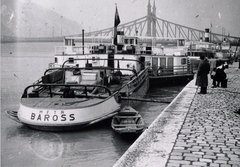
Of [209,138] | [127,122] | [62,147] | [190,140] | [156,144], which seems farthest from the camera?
[127,122]

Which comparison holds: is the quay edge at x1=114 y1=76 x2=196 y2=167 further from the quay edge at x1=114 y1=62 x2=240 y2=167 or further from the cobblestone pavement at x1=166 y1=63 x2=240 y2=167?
the cobblestone pavement at x1=166 y1=63 x2=240 y2=167

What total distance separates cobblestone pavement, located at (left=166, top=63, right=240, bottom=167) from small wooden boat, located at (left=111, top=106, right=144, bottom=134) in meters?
2.01

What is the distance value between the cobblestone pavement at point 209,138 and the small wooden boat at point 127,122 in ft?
6.60

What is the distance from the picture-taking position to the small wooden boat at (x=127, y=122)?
10.4 m

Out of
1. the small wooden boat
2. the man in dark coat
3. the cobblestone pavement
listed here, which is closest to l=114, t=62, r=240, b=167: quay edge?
the cobblestone pavement

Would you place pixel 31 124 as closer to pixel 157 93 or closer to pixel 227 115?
pixel 227 115

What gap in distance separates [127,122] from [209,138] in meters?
5.44

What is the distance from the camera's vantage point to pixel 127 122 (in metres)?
11.5

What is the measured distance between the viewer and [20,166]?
28.5 feet

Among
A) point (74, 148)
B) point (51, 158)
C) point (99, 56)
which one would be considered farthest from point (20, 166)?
point (99, 56)

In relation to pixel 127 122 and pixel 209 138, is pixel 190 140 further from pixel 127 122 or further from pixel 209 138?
pixel 127 122

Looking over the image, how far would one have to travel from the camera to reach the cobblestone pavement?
201 inches

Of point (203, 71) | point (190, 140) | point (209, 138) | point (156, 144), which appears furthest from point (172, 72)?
point (156, 144)

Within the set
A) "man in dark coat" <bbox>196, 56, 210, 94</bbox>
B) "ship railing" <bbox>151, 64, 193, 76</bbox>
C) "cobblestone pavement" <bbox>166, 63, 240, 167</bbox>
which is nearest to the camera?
"cobblestone pavement" <bbox>166, 63, 240, 167</bbox>
